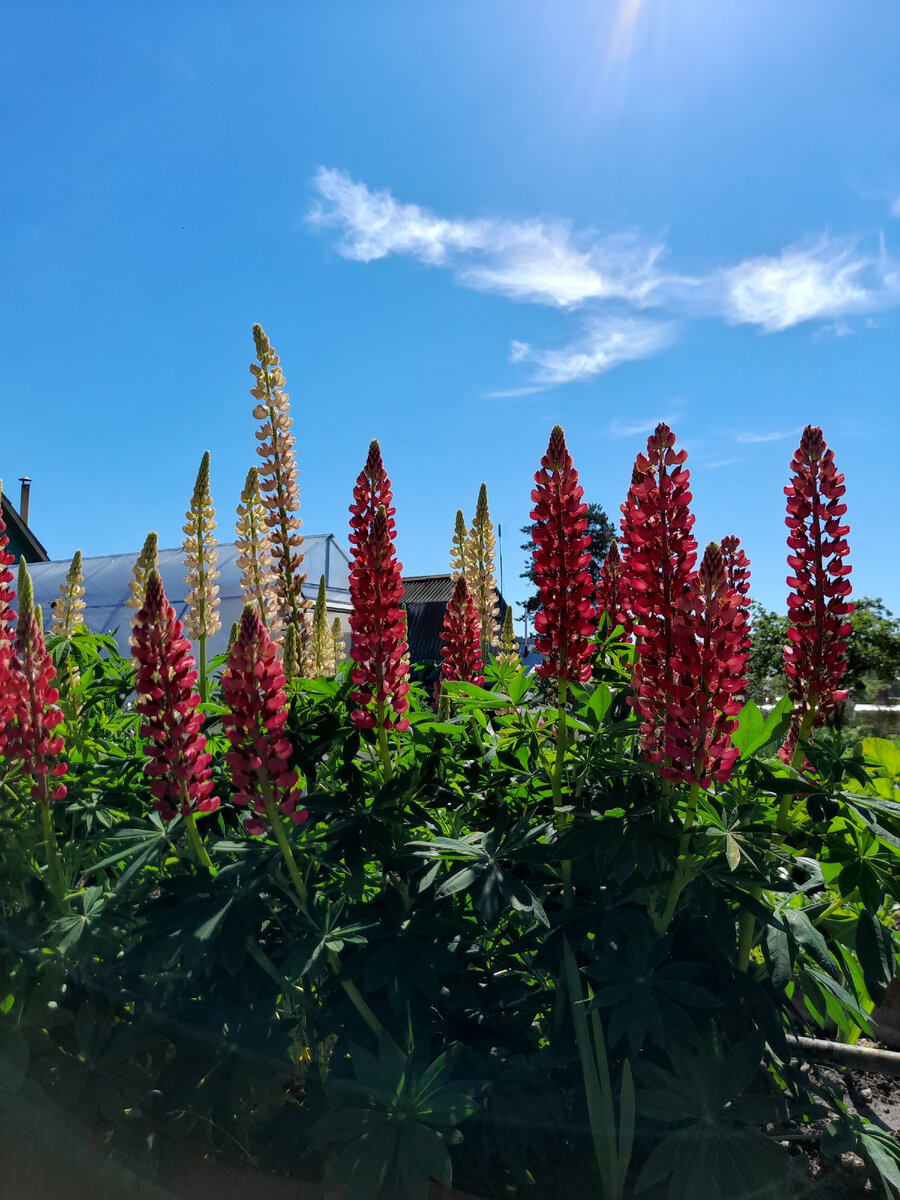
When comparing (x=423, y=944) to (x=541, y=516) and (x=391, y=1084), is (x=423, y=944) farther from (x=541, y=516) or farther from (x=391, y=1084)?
(x=541, y=516)

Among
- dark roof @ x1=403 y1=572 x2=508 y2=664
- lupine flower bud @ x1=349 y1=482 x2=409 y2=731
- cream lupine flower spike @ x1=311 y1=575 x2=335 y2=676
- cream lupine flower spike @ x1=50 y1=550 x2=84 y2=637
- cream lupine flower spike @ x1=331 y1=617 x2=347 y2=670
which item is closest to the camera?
lupine flower bud @ x1=349 y1=482 x2=409 y2=731

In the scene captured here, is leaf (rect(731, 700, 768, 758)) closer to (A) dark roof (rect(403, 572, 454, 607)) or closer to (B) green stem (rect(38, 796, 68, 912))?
(B) green stem (rect(38, 796, 68, 912))

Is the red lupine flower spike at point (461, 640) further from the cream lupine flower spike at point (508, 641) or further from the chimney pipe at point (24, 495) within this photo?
the chimney pipe at point (24, 495)

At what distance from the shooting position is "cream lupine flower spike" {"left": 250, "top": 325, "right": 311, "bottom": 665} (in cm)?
286

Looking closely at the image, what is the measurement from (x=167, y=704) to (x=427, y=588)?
81.6 feet

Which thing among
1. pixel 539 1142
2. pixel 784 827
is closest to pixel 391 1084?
pixel 539 1142

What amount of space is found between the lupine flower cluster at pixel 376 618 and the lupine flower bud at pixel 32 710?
0.97m

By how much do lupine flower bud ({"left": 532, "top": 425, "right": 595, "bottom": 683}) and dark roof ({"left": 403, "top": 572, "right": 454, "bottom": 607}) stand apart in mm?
23155

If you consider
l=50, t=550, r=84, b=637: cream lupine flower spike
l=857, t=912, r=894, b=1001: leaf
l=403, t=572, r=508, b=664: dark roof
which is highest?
l=403, t=572, r=508, b=664: dark roof

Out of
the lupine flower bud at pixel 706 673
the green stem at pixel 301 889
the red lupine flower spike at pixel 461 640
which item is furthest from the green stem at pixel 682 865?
the red lupine flower spike at pixel 461 640

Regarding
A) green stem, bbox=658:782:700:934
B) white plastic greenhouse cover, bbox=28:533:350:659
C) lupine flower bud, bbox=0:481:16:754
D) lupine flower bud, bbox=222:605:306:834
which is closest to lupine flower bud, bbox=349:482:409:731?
lupine flower bud, bbox=222:605:306:834

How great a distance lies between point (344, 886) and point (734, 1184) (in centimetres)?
107

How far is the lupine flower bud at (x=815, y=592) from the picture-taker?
7.02ft

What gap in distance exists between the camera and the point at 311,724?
2.38 metres
